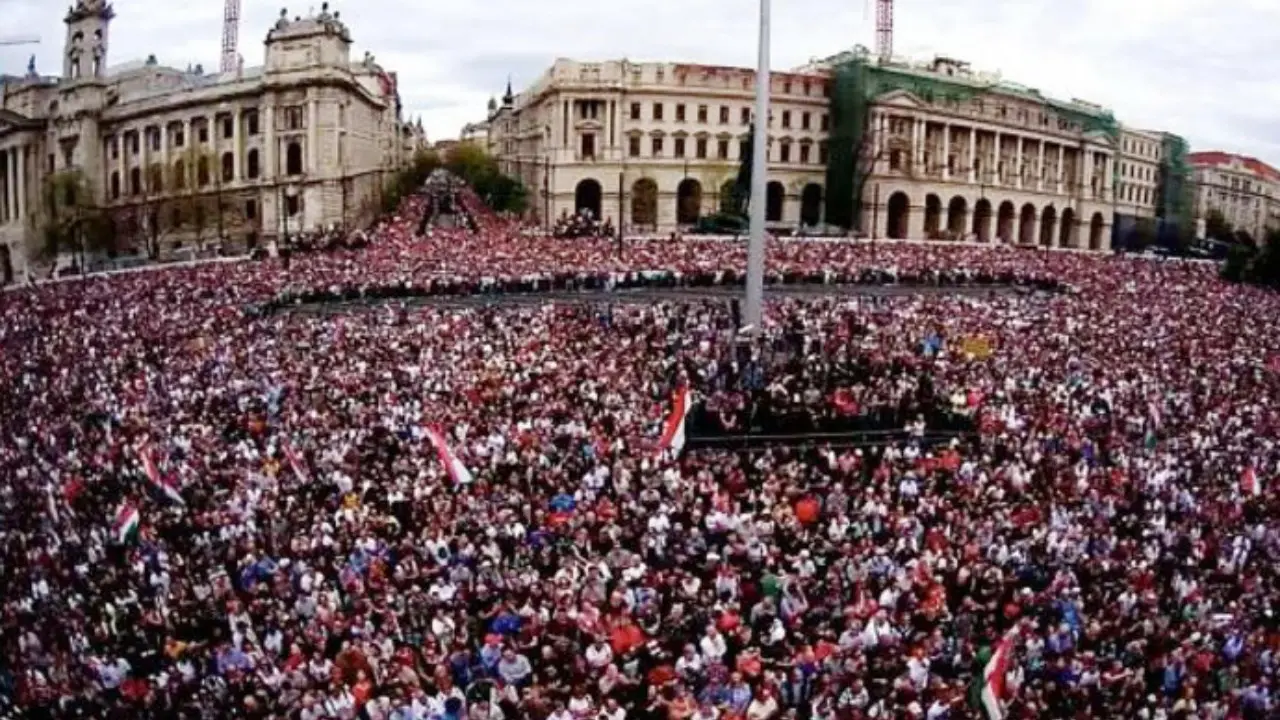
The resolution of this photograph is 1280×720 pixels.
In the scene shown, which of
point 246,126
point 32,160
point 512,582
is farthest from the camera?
point 32,160

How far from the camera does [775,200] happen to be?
8356cm

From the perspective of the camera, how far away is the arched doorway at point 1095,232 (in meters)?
96.2

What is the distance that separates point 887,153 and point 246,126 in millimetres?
37924

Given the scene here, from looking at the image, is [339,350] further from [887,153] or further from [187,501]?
[887,153]

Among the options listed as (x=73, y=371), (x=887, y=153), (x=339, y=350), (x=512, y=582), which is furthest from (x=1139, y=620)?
(x=887, y=153)

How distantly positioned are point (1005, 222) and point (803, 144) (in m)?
16.8

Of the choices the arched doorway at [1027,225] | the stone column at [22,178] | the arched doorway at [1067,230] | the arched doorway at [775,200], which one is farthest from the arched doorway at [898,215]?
the stone column at [22,178]

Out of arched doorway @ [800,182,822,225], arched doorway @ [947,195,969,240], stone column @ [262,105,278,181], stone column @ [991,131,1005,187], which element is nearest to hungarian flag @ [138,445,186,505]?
stone column @ [262,105,278,181]

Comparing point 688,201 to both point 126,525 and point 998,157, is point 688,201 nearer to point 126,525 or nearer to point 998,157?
point 998,157

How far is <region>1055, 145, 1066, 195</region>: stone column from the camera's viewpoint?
303 feet

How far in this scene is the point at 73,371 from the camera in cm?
2903

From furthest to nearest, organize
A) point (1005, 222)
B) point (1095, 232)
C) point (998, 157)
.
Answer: point (1095, 232) → point (1005, 222) → point (998, 157)

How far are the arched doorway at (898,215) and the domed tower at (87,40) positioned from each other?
49563mm

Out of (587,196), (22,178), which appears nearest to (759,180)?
(587,196)
